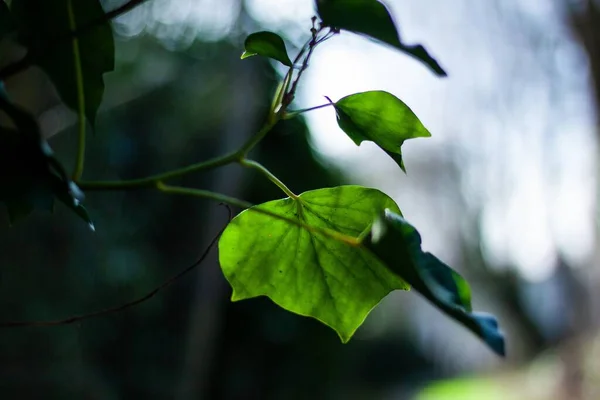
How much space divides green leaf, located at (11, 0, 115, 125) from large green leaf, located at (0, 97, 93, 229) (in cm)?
3

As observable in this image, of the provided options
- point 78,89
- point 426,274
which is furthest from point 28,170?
point 426,274

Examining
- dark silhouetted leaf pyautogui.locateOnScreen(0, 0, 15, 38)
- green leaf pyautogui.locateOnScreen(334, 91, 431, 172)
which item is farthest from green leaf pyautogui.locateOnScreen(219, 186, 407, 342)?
dark silhouetted leaf pyautogui.locateOnScreen(0, 0, 15, 38)

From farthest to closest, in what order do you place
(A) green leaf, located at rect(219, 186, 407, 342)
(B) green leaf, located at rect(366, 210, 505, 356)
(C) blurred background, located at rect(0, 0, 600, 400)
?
(C) blurred background, located at rect(0, 0, 600, 400) < (A) green leaf, located at rect(219, 186, 407, 342) < (B) green leaf, located at rect(366, 210, 505, 356)

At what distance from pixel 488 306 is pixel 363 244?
11.2 ft

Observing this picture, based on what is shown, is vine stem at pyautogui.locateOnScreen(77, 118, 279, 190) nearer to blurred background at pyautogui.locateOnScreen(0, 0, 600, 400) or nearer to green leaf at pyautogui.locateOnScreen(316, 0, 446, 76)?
green leaf at pyautogui.locateOnScreen(316, 0, 446, 76)

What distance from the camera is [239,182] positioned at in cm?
164

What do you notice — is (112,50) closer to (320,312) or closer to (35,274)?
(320,312)

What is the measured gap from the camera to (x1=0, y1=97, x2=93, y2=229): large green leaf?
193mm

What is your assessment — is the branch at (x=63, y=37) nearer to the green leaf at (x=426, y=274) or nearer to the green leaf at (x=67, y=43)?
the green leaf at (x=67, y=43)

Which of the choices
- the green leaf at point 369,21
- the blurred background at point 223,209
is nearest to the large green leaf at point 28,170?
the green leaf at point 369,21

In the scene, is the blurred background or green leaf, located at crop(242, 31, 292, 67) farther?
the blurred background

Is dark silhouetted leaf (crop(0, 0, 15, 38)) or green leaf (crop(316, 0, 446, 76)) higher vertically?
green leaf (crop(316, 0, 446, 76))

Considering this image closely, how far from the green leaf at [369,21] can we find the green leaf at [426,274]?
0.06 meters

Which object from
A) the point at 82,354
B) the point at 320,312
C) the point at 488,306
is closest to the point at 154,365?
the point at 82,354
